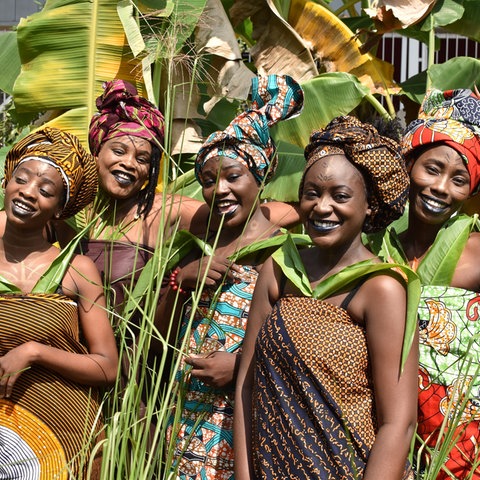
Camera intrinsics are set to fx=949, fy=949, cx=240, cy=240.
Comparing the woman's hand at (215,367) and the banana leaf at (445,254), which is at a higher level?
the banana leaf at (445,254)

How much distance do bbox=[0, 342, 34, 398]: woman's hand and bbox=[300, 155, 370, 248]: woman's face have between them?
3.10ft

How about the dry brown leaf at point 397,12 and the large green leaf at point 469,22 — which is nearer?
the dry brown leaf at point 397,12

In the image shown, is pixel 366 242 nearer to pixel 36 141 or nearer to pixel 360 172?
pixel 360 172

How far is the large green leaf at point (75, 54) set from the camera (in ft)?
16.5

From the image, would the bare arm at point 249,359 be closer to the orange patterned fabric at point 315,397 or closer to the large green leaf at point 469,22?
the orange patterned fabric at point 315,397

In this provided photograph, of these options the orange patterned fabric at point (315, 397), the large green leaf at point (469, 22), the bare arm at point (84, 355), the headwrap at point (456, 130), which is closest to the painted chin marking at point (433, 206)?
the headwrap at point (456, 130)

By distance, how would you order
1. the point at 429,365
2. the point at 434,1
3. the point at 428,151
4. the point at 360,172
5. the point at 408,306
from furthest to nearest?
the point at 434,1
the point at 428,151
the point at 429,365
the point at 360,172
the point at 408,306

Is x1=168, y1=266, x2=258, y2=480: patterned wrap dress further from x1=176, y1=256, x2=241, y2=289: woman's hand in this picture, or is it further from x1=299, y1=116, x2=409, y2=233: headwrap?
x1=299, y1=116, x2=409, y2=233: headwrap

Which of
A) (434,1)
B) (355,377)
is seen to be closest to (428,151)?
(355,377)

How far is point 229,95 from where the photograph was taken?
5.00 metres

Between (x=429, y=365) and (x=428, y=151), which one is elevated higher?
(x=428, y=151)

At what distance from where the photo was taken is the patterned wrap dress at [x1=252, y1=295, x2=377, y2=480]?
258cm

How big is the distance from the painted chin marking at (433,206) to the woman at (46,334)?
115 centimetres

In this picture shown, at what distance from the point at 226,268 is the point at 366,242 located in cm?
82
